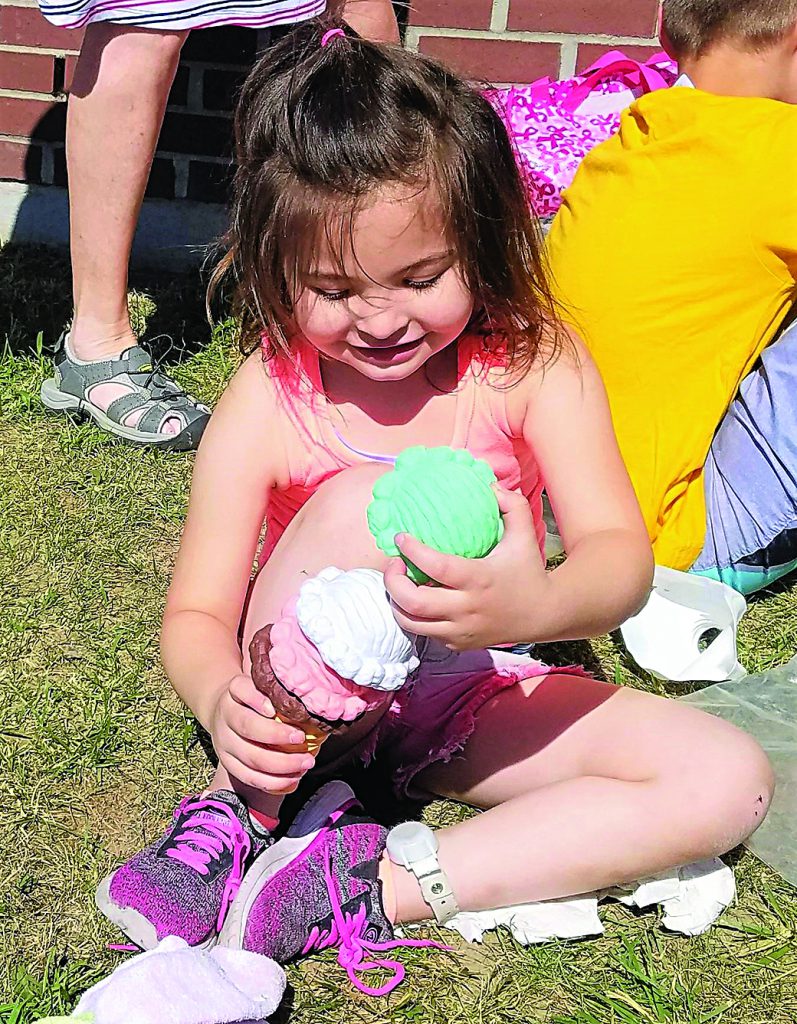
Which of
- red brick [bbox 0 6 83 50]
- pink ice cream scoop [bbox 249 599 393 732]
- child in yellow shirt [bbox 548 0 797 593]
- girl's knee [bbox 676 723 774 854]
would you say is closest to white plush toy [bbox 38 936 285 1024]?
pink ice cream scoop [bbox 249 599 393 732]

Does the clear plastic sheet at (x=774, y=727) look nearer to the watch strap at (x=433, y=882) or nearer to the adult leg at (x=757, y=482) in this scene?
the adult leg at (x=757, y=482)

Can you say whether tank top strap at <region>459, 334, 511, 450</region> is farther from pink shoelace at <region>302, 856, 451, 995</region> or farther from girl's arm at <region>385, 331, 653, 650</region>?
pink shoelace at <region>302, 856, 451, 995</region>

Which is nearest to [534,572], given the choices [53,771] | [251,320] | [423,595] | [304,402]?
[423,595]

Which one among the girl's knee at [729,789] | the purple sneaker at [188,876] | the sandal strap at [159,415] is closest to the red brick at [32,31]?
the sandal strap at [159,415]

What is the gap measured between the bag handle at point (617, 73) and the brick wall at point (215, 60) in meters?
0.29

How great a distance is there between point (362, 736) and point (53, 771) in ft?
1.70

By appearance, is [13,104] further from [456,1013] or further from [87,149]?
[456,1013]

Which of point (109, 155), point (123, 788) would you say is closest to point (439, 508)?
point (123, 788)

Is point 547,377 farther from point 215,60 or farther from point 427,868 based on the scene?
point 215,60

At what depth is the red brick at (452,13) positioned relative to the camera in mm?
3713

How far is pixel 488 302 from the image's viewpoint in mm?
1797

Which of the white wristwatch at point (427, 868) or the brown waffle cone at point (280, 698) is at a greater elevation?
the brown waffle cone at point (280, 698)

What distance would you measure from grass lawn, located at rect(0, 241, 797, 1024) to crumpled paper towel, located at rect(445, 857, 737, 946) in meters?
0.02

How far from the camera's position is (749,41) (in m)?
2.60
